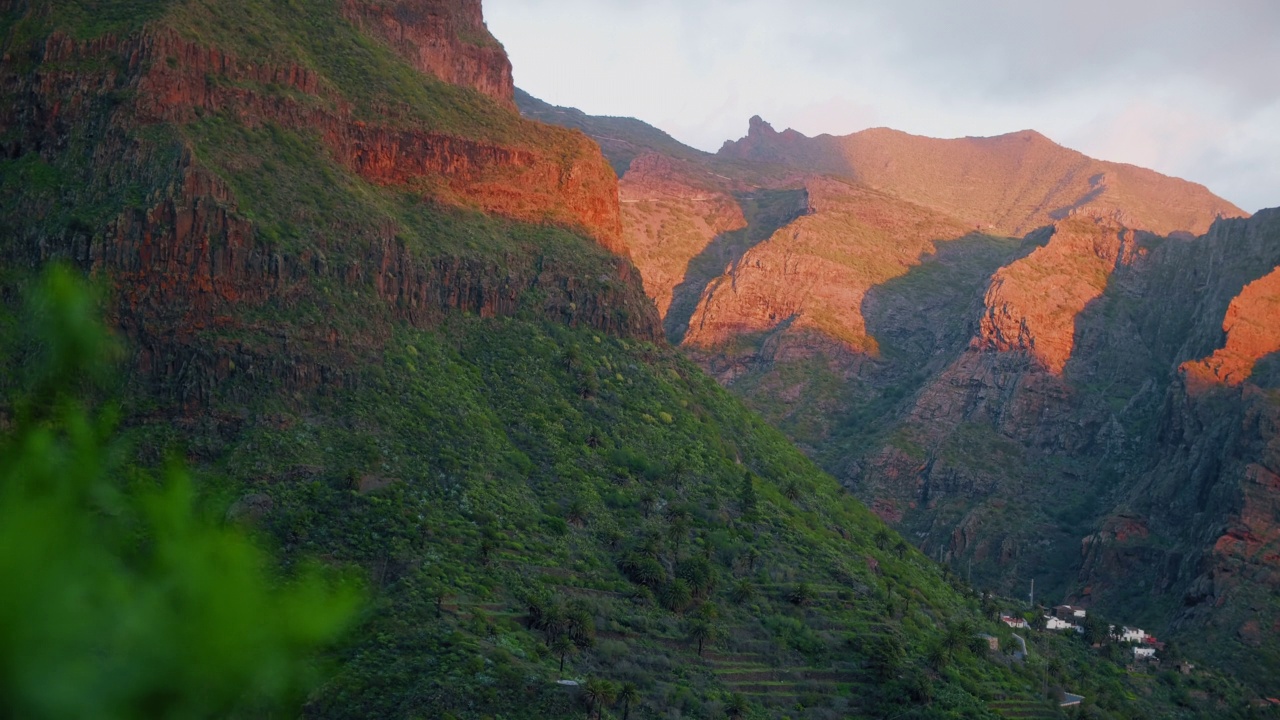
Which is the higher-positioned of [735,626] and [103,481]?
[103,481]

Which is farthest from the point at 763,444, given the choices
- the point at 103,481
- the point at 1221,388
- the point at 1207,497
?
the point at 103,481

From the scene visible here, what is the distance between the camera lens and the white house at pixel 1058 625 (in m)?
95.3

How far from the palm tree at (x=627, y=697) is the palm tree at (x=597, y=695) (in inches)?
52.4

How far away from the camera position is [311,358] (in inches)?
2414

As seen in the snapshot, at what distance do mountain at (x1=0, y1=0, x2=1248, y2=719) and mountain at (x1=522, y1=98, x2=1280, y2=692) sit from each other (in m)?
23.3

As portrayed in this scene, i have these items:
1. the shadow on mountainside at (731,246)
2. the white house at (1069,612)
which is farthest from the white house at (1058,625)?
the shadow on mountainside at (731,246)

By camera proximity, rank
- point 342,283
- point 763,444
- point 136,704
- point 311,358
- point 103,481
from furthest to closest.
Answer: point 763,444, point 342,283, point 311,358, point 103,481, point 136,704

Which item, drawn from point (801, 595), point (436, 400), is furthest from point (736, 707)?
point (436, 400)

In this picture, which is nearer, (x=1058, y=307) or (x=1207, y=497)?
(x=1207, y=497)

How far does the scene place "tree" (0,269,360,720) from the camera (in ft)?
27.0

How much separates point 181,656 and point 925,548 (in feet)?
381

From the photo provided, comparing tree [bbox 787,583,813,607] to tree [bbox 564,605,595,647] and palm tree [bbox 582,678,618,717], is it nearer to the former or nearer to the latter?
tree [bbox 564,605,595,647]

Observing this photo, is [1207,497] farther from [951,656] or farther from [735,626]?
[735,626]

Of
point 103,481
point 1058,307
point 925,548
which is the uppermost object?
point 1058,307
